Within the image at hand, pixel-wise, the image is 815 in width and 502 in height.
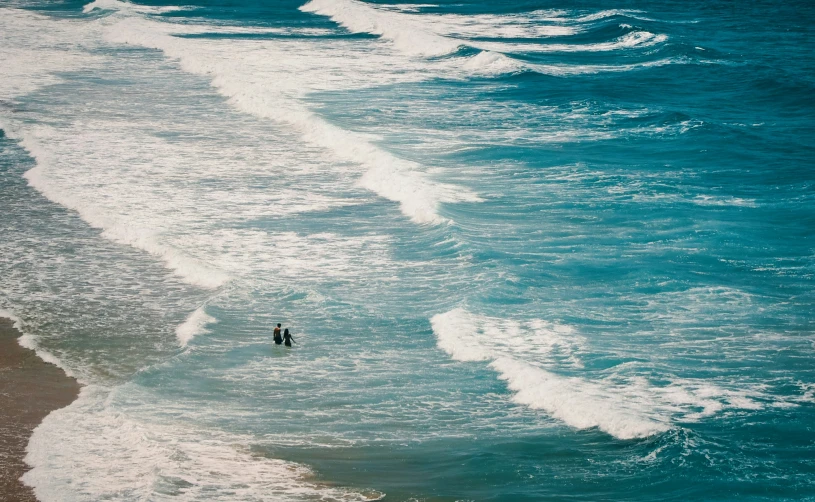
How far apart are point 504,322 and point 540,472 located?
5.54 meters

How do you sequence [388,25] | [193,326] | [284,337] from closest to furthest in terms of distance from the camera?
[284,337], [193,326], [388,25]

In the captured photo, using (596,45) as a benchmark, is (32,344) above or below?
below

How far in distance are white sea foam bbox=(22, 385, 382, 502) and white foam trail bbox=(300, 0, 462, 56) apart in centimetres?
3972

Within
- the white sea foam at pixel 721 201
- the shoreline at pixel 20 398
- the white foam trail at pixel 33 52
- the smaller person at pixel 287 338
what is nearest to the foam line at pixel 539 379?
the smaller person at pixel 287 338

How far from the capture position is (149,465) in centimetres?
1459

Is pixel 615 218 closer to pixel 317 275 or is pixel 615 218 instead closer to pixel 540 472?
pixel 317 275

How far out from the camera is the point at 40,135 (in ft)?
118

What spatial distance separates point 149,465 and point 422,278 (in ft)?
29.8

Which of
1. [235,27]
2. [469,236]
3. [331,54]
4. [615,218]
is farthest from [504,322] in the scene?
[235,27]

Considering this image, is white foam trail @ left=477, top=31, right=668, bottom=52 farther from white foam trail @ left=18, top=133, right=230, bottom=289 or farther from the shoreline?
the shoreline

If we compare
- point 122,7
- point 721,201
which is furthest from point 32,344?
point 122,7

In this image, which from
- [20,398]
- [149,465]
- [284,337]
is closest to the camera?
[149,465]

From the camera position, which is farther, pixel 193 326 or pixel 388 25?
pixel 388 25

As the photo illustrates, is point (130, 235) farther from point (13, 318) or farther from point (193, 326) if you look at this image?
point (193, 326)
